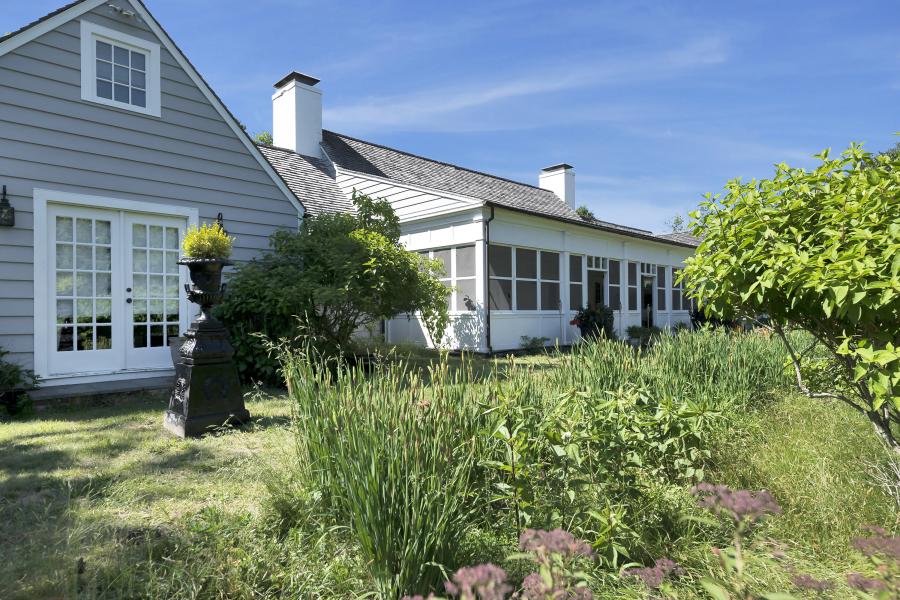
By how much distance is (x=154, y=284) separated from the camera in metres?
7.37

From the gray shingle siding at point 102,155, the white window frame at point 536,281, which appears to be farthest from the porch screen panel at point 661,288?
the gray shingle siding at point 102,155

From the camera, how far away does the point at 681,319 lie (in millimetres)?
19844

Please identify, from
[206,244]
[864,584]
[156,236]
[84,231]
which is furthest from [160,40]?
[864,584]

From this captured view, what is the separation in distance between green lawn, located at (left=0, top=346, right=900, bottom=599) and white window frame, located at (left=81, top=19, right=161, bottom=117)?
476 centimetres

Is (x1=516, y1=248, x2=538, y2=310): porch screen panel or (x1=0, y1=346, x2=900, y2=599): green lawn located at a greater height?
(x1=516, y1=248, x2=538, y2=310): porch screen panel

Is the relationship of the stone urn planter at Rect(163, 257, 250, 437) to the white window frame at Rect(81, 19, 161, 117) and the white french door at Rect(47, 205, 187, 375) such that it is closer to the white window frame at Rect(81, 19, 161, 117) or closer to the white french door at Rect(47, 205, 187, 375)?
the white french door at Rect(47, 205, 187, 375)

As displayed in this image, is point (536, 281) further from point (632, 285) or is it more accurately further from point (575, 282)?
point (632, 285)

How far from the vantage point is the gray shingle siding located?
615 centimetres

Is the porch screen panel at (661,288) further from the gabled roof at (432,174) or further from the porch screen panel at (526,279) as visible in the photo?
the porch screen panel at (526,279)

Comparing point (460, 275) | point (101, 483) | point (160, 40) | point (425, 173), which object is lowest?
point (101, 483)

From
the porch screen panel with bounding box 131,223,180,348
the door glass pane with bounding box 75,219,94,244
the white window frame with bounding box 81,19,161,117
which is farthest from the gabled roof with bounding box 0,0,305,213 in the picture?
the door glass pane with bounding box 75,219,94,244

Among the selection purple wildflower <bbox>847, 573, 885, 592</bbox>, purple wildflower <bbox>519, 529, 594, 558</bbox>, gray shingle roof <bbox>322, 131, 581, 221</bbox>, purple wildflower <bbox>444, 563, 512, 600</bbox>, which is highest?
gray shingle roof <bbox>322, 131, 581, 221</bbox>

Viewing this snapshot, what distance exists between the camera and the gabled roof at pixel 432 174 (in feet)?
48.8

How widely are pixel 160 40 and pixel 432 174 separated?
10.3 metres
